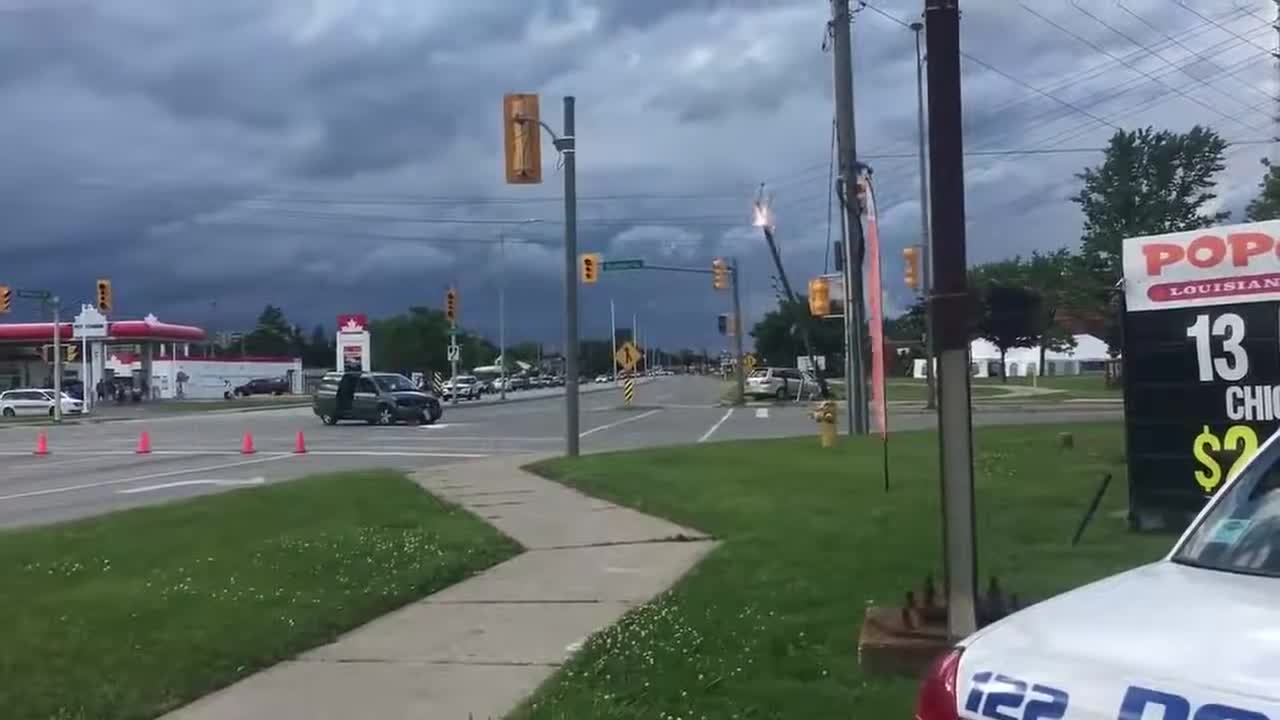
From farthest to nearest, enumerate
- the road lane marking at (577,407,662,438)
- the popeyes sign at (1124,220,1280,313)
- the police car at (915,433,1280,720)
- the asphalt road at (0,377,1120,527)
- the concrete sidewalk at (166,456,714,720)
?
the road lane marking at (577,407,662,438) < the asphalt road at (0,377,1120,527) < the popeyes sign at (1124,220,1280,313) < the concrete sidewalk at (166,456,714,720) < the police car at (915,433,1280,720)

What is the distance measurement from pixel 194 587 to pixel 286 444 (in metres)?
22.0

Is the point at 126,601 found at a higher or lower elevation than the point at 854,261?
lower

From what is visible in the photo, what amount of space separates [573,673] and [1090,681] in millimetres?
4208

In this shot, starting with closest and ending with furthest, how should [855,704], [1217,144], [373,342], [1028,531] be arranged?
[855,704], [1028,531], [1217,144], [373,342]

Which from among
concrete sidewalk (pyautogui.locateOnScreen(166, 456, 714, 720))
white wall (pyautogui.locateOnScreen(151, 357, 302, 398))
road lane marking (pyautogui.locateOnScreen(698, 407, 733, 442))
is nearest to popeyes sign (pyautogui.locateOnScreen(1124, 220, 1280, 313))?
concrete sidewalk (pyautogui.locateOnScreen(166, 456, 714, 720))

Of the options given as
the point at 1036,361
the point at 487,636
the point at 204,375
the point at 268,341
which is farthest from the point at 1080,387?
the point at 268,341

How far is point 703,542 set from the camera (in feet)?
36.2

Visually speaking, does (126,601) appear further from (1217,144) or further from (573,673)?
(1217,144)

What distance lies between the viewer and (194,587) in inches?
351

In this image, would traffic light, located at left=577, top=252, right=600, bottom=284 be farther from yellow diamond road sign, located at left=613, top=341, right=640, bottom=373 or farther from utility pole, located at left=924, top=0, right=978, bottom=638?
utility pole, located at left=924, top=0, right=978, bottom=638

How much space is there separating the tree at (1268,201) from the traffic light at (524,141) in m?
28.1

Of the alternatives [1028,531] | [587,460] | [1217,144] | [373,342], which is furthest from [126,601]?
[373,342]

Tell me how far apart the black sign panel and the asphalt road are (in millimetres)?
11931

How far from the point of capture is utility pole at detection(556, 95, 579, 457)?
20.6 m
